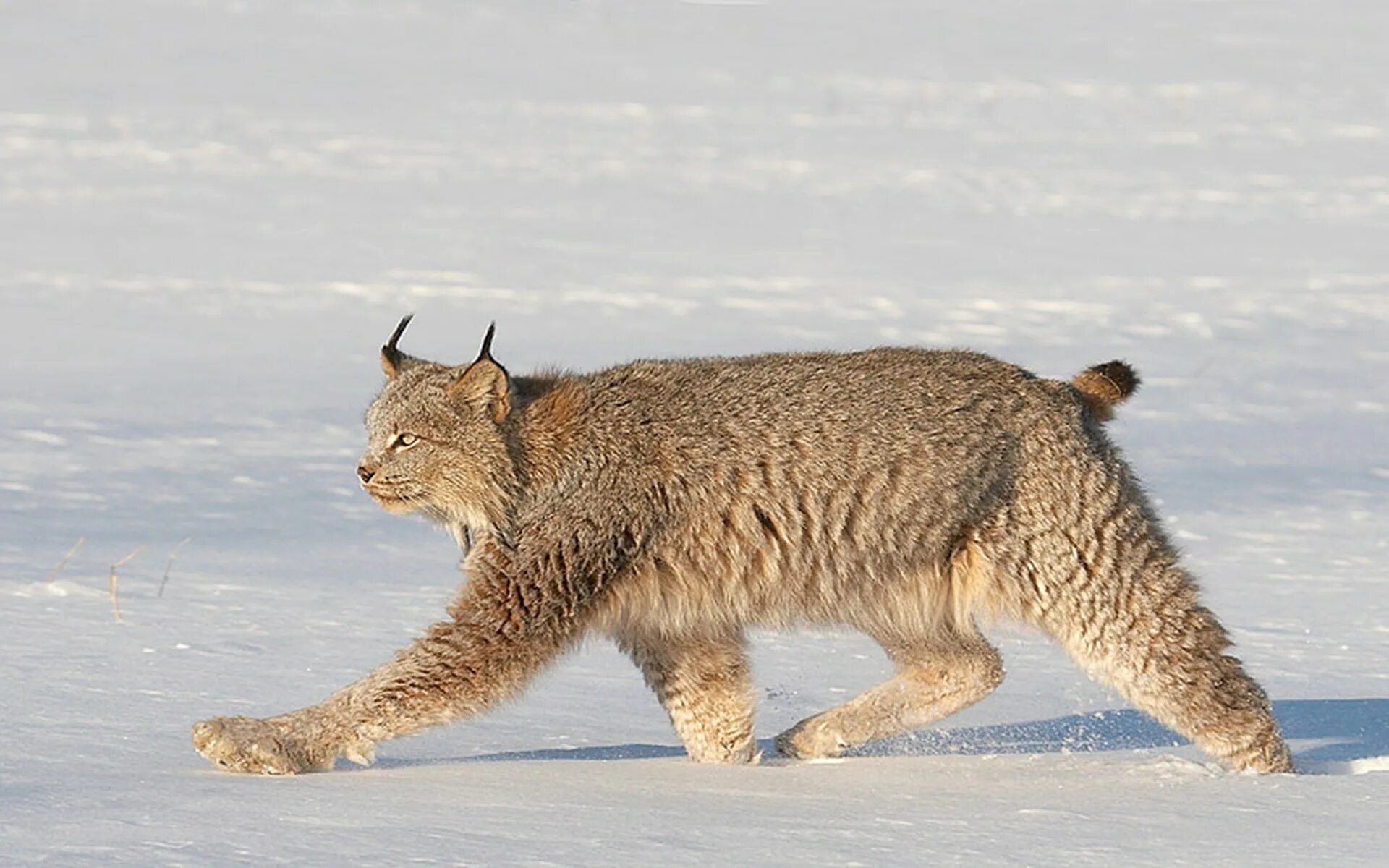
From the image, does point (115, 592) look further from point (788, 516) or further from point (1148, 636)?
point (1148, 636)

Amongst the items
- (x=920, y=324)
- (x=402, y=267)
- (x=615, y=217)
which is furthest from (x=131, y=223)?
(x=920, y=324)

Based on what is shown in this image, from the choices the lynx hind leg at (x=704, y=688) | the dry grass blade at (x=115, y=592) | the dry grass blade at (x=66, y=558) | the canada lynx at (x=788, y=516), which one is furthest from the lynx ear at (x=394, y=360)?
the dry grass blade at (x=66, y=558)

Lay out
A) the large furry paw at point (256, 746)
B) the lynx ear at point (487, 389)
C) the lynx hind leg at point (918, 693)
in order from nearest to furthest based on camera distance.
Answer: the large furry paw at point (256, 746) → the lynx ear at point (487, 389) → the lynx hind leg at point (918, 693)

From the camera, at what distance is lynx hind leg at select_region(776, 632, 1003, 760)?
655cm

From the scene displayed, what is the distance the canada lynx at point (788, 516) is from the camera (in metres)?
5.98

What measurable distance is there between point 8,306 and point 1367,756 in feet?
35.0

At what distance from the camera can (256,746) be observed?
17.7ft

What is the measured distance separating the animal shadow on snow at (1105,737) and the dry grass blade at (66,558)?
8.98 feet

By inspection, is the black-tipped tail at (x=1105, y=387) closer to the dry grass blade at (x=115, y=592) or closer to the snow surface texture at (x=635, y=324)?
the snow surface texture at (x=635, y=324)

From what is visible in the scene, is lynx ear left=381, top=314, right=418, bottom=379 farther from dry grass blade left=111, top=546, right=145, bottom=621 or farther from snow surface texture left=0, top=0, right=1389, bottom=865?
dry grass blade left=111, top=546, right=145, bottom=621

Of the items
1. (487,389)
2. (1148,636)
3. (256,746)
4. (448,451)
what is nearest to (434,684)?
(256,746)

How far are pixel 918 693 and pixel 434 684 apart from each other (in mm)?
1674

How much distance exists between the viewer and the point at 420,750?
19.8 feet

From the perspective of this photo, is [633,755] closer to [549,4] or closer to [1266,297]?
[1266,297]
